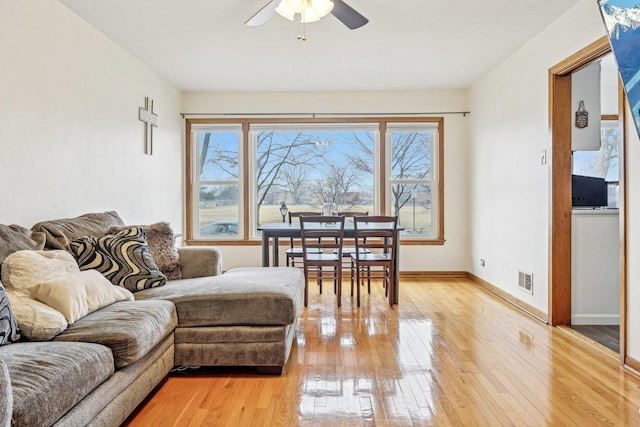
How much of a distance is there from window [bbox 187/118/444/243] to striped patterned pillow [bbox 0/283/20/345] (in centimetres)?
402

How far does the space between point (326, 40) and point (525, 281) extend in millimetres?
2851

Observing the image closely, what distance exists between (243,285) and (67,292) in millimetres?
932

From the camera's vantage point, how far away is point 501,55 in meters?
4.27

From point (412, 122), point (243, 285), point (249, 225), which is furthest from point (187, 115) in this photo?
point (243, 285)

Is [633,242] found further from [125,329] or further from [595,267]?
[125,329]

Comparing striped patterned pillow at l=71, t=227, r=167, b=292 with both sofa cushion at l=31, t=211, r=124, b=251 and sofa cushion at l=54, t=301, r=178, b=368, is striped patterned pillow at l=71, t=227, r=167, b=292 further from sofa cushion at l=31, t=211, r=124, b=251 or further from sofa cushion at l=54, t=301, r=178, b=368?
sofa cushion at l=54, t=301, r=178, b=368

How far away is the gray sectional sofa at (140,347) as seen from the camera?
1.37 metres

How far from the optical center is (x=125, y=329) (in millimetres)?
1857

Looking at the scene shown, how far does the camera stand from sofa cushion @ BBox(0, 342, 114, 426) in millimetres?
1273

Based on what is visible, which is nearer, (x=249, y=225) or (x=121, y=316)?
(x=121, y=316)

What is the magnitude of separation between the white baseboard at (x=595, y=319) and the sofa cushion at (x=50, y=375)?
340cm

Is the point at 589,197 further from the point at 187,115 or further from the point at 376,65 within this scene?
the point at 187,115

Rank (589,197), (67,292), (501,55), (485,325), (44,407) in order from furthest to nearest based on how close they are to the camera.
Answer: (501,55) < (589,197) < (485,325) < (67,292) < (44,407)

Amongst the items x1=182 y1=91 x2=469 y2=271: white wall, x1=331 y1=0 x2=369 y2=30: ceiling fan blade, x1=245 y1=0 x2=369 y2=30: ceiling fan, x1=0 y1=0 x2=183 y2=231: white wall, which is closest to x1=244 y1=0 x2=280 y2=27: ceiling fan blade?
x1=245 y1=0 x2=369 y2=30: ceiling fan
